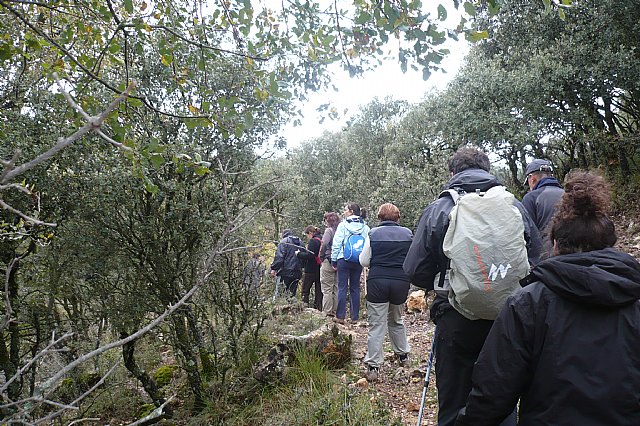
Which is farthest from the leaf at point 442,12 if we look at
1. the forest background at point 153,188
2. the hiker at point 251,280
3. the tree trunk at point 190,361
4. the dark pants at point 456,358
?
the tree trunk at point 190,361

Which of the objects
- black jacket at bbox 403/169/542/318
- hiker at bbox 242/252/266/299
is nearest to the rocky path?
hiker at bbox 242/252/266/299

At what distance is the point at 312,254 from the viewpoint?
862 cm

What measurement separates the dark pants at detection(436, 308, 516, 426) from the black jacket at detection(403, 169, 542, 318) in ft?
0.42

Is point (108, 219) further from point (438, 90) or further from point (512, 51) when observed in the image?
point (438, 90)

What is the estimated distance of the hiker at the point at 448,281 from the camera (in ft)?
8.75

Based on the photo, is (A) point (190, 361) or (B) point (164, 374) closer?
(A) point (190, 361)

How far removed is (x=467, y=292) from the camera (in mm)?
2473

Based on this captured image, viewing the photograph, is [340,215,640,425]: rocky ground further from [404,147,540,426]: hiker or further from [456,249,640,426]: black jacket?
[456,249,640,426]: black jacket

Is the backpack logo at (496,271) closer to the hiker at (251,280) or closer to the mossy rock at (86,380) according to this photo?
the hiker at (251,280)

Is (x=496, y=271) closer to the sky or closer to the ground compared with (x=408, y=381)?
closer to the sky

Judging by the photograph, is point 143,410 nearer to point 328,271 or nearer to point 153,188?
point 328,271

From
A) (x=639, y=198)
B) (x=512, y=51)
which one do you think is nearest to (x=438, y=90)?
(x=512, y=51)

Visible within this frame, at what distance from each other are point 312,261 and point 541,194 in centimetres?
519

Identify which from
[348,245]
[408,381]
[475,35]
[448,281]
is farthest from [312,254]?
[475,35]
